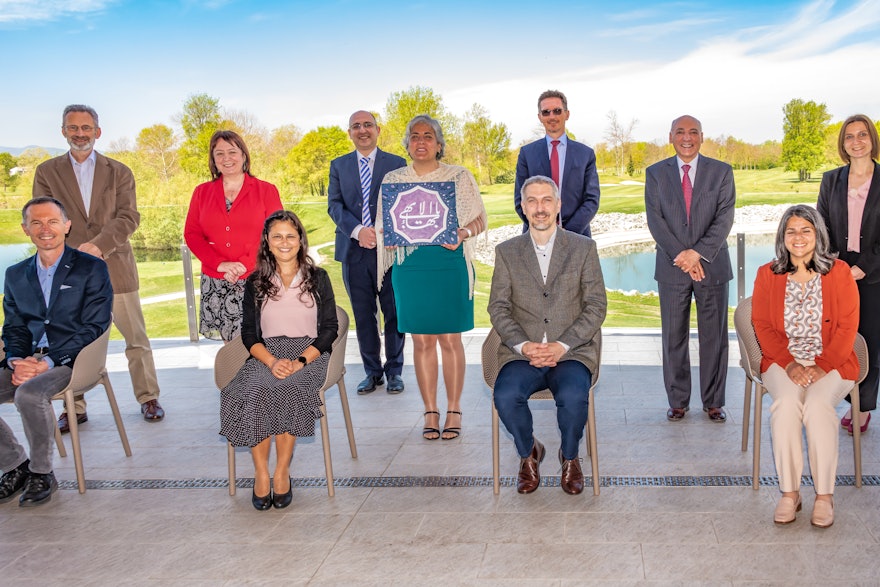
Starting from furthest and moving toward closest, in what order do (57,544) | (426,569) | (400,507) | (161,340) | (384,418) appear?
(161,340), (384,418), (400,507), (57,544), (426,569)

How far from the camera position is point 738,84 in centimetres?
1772

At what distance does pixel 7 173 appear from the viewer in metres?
17.2

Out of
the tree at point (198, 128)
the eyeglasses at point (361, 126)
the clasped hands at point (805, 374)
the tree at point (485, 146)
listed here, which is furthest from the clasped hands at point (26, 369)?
the tree at point (198, 128)

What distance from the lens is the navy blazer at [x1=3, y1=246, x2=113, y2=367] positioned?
408cm

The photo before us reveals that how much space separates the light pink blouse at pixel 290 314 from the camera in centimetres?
391

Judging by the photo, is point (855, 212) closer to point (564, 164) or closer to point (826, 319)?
point (826, 319)

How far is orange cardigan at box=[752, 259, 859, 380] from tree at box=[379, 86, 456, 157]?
42.0 ft

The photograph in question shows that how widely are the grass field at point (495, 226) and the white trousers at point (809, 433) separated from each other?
1094 cm

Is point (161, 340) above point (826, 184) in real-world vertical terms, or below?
below

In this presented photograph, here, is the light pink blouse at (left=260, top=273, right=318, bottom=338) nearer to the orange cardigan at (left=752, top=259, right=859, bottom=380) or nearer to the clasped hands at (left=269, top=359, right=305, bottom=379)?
the clasped hands at (left=269, top=359, right=305, bottom=379)

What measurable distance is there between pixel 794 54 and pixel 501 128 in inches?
282

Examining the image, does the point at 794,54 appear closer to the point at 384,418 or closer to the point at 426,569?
the point at 384,418

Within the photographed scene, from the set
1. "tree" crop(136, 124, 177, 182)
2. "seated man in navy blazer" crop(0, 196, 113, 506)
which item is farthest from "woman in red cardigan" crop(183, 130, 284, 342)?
"tree" crop(136, 124, 177, 182)

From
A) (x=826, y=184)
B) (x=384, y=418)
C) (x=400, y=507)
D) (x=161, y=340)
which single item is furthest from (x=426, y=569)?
(x=161, y=340)
